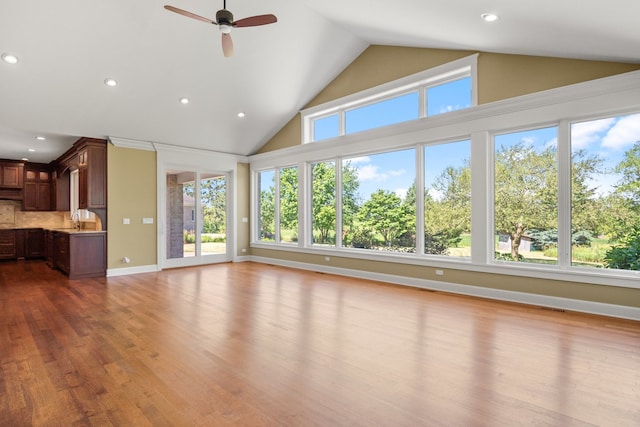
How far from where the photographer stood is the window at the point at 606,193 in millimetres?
3941

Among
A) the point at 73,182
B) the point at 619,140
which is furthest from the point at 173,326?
the point at 73,182

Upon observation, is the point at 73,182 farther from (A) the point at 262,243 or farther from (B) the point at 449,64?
(B) the point at 449,64

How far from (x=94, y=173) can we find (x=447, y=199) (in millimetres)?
6673

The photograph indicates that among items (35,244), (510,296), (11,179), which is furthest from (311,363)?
(11,179)

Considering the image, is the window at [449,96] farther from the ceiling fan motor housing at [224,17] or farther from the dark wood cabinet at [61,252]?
the dark wood cabinet at [61,252]

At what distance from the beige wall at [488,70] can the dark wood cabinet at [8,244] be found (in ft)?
30.7

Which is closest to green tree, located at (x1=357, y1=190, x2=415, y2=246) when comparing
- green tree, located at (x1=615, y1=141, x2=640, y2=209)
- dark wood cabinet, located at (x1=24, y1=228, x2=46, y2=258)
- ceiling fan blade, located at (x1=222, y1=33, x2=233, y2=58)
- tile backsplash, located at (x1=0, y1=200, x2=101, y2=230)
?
green tree, located at (x1=615, y1=141, x2=640, y2=209)

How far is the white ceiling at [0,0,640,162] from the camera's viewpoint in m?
3.66

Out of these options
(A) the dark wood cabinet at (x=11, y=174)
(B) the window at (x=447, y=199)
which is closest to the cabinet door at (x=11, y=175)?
(A) the dark wood cabinet at (x=11, y=174)

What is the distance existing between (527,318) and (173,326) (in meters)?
4.06

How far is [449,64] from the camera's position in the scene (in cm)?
524

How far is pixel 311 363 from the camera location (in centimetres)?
274

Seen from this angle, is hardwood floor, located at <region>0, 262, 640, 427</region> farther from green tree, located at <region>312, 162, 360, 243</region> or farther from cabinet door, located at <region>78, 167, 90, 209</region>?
green tree, located at <region>312, 162, 360, 243</region>

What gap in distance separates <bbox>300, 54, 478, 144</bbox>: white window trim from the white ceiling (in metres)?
0.34
